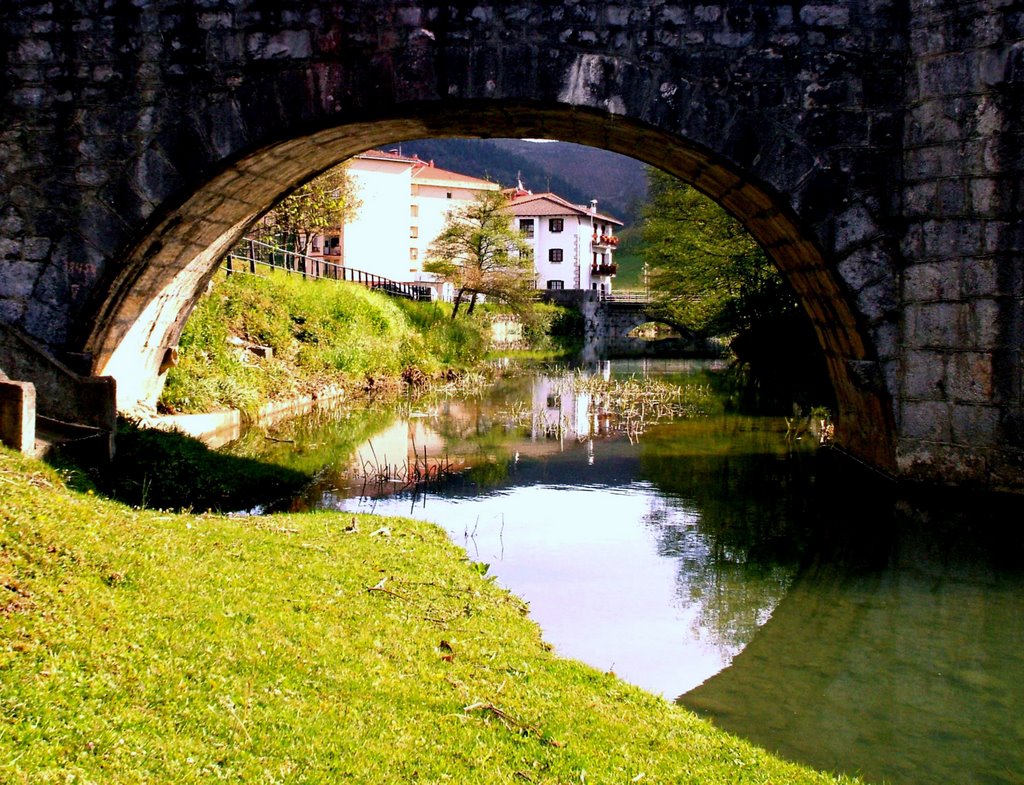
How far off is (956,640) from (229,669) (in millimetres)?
4316

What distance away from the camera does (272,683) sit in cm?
407

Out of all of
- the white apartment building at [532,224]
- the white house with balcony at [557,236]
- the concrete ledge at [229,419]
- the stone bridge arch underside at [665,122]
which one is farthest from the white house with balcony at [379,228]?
the stone bridge arch underside at [665,122]

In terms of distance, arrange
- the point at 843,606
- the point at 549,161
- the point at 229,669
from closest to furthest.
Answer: the point at 229,669 < the point at 843,606 < the point at 549,161

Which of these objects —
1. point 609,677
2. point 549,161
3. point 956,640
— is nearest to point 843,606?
point 956,640

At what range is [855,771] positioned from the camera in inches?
170

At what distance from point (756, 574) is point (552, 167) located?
173230 mm

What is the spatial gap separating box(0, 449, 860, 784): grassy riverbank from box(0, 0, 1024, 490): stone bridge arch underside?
375 cm

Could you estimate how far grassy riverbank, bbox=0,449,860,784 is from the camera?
3400 millimetres

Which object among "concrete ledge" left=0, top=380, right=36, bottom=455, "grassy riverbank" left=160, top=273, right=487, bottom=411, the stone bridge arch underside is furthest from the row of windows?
"concrete ledge" left=0, top=380, right=36, bottom=455

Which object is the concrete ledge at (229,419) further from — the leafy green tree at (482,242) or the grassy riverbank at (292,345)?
the leafy green tree at (482,242)

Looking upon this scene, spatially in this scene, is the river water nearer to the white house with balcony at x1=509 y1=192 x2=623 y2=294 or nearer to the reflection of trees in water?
the reflection of trees in water

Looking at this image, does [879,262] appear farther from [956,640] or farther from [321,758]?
[321,758]

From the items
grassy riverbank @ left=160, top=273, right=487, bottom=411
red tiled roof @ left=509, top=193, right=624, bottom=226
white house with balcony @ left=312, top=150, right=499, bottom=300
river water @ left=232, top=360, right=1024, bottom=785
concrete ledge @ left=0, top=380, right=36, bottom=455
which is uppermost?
red tiled roof @ left=509, top=193, right=624, bottom=226

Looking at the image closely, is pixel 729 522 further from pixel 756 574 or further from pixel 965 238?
pixel 965 238
